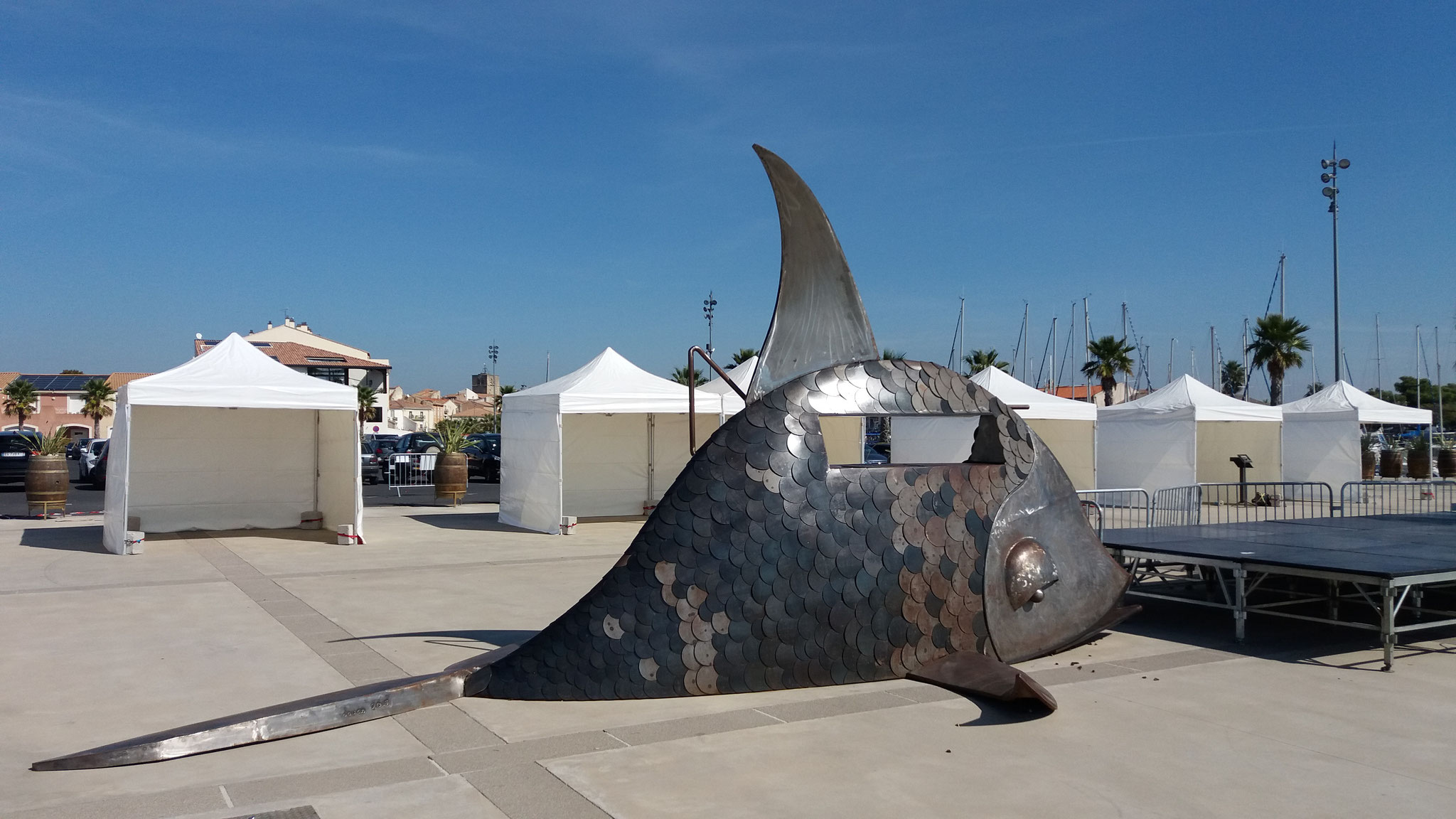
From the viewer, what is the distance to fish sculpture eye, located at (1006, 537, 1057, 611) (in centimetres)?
677

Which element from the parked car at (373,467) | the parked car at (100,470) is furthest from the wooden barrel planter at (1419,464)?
the parked car at (100,470)

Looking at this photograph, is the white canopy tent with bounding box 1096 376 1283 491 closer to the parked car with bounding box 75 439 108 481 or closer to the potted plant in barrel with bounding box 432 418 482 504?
the potted plant in barrel with bounding box 432 418 482 504

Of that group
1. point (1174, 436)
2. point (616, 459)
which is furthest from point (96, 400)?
point (1174, 436)

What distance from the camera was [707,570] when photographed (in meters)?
6.03

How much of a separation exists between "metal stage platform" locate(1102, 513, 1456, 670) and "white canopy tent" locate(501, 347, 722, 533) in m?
8.15

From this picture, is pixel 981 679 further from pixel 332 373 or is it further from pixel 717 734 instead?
pixel 332 373

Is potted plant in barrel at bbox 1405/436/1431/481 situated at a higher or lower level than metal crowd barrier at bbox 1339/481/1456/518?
higher

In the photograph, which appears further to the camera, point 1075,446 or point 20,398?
point 20,398

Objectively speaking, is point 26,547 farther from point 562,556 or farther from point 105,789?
point 105,789

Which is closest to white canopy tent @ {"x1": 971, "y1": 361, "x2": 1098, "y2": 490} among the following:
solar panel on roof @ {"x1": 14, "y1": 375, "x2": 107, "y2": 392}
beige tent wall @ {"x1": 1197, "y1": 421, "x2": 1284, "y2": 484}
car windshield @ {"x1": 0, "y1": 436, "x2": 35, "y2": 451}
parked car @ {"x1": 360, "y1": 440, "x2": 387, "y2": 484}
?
beige tent wall @ {"x1": 1197, "y1": 421, "x2": 1284, "y2": 484}

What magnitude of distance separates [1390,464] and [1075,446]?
61.7 feet

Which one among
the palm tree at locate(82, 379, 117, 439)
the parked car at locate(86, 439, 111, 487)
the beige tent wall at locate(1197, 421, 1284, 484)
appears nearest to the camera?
the beige tent wall at locate(1197, 421, 1284, 484)

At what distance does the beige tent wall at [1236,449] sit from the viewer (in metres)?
24.3

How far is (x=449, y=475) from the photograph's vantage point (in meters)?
21.2
